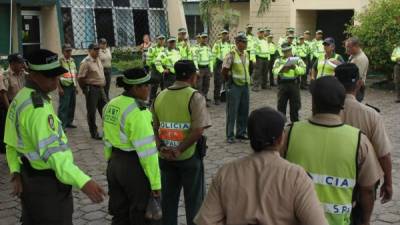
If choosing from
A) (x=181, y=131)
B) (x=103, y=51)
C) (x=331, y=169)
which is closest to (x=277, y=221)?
(x=331, y=169)

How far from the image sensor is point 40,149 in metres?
3.44

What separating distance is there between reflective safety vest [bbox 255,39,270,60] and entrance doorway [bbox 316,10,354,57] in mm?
6066

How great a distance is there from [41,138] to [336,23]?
19587mm

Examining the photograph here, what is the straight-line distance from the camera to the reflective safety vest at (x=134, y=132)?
13.3 ft

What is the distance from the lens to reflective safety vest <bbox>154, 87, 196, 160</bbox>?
4.77 m

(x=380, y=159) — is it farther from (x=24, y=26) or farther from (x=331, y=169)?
(x=24, y=26)

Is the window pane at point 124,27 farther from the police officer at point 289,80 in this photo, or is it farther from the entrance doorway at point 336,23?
the police officer at point 289,80

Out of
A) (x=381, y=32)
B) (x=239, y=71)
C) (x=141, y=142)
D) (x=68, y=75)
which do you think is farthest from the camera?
(x=381, y=32)

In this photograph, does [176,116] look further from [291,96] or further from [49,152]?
[291,96]

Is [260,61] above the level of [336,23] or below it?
below

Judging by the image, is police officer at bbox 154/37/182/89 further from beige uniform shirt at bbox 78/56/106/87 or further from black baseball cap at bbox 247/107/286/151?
black baseball cap at bbox 247/107/286/151

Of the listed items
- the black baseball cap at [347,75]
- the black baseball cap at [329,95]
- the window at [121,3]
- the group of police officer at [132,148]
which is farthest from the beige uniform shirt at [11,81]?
the window at [121,3]

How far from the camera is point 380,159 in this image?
148 inches

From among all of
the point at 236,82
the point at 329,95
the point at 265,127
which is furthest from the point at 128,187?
the point at 236,82
